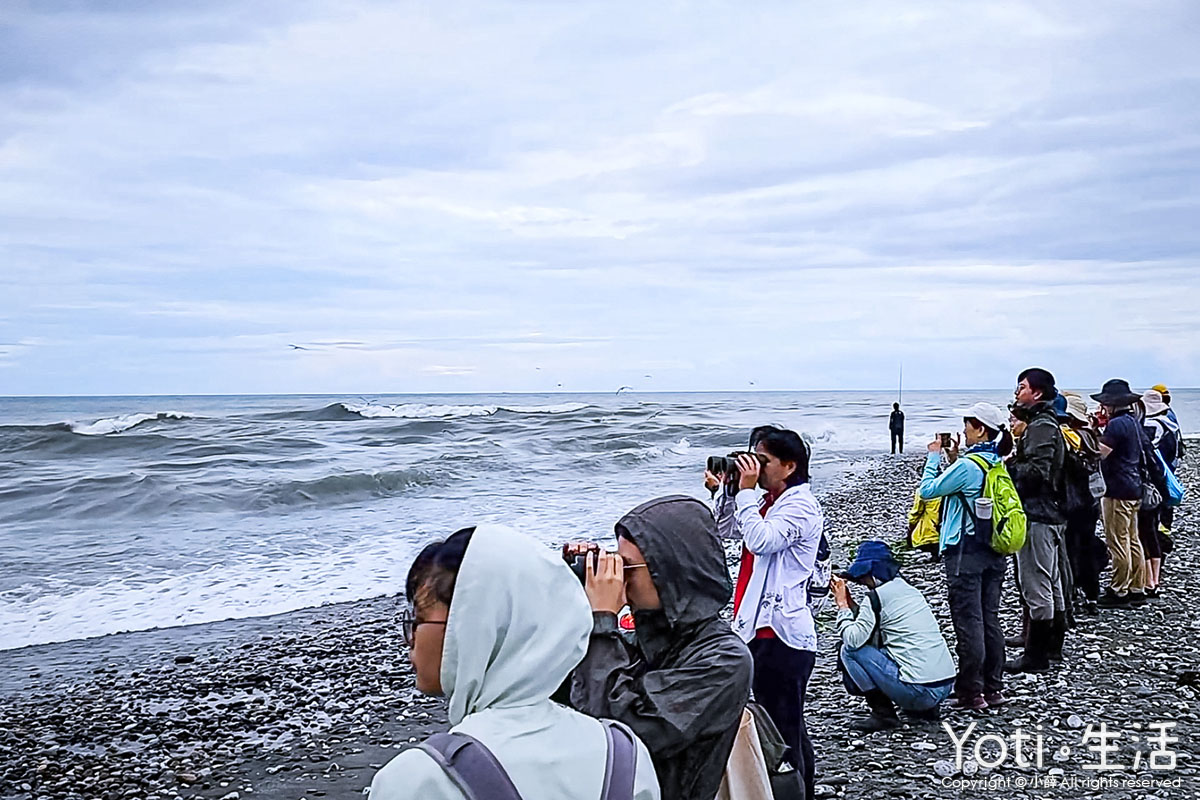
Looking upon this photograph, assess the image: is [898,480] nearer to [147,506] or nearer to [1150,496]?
[1150,496]

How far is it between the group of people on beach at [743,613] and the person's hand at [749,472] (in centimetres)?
1

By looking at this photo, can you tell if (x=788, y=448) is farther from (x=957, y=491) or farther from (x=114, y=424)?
(x=114, y=424)

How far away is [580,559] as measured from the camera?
282cm

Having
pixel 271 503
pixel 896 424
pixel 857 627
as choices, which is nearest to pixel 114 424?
pixel 271 503

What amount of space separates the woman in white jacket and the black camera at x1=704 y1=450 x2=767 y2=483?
9.42 ft

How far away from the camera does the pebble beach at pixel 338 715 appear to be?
5.68 metres

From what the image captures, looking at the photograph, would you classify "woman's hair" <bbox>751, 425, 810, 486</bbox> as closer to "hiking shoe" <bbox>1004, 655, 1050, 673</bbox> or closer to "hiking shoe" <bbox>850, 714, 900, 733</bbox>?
"hiking shoe" <bbox>850, 714, 900, 733</bbox>

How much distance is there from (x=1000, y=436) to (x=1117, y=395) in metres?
2.96

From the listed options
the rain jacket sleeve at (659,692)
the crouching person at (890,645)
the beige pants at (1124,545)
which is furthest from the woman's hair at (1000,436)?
the rain jacket sleeve at (659,692)

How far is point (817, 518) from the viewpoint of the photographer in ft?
15.8

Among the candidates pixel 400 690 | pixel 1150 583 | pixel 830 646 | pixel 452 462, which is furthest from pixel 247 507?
pixel 1150 583

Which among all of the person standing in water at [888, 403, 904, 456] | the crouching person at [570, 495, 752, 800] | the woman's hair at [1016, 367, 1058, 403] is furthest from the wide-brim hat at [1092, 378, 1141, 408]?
the person standing in water at [888, 403, 904, 456]

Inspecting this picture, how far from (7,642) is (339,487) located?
12978 mm

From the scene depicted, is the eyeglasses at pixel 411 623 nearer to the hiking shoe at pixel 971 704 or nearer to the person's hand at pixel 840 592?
the person's hand at pixel 840 592
